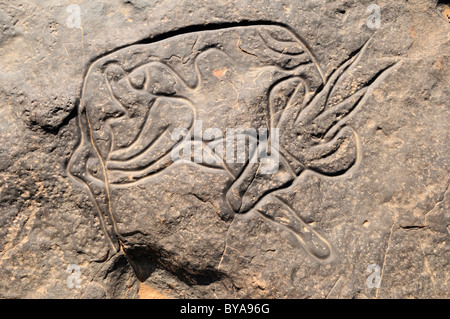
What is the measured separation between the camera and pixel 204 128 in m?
2.38

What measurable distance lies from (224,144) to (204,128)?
14 cm

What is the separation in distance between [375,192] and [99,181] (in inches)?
57.9

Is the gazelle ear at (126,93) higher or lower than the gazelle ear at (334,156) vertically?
higher

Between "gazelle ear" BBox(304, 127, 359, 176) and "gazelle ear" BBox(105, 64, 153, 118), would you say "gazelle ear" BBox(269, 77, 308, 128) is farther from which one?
"gazelle ear" BBox(105, 64, 153, 118)

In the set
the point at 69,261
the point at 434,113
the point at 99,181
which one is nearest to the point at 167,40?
the point at 99,181

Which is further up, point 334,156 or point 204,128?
point 204,128

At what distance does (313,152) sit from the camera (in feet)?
7.86

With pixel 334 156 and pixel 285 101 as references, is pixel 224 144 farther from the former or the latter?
pixel 334 156

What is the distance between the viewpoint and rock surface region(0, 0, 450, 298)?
7.73 ft

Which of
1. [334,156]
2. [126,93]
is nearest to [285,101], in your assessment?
[334,156]

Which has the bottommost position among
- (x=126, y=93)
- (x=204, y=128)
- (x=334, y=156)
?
(x=334, y=156)

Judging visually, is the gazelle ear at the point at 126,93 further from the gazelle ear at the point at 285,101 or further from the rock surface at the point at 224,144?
the gazelle ear at the point at 285,101

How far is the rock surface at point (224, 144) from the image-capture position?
92.8 inches

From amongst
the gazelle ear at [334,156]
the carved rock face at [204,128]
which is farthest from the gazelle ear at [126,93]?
the gazelle ear at [334,156]
